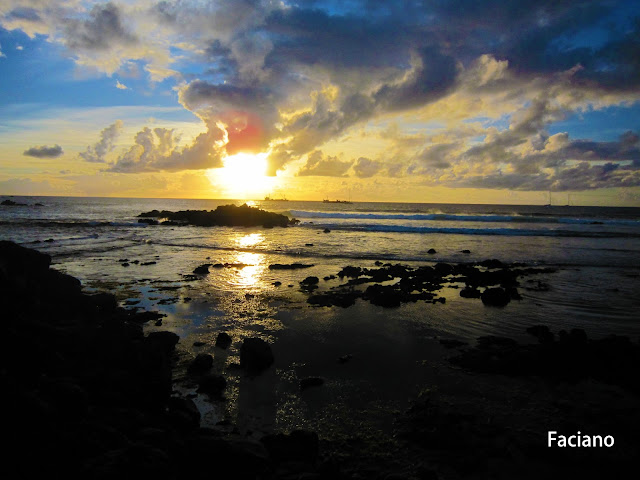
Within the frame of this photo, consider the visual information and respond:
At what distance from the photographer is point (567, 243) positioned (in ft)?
132

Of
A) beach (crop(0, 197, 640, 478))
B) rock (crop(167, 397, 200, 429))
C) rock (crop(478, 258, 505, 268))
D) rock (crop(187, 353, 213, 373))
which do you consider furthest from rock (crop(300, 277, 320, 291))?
rock (crop(478, 258, 505, 268))

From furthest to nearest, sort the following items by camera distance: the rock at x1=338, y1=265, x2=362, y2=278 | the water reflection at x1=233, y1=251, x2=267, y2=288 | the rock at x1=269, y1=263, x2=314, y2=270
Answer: the rock at x1=269, y1=263, x2=314, y2=270 < the rock at x1=338, y1=265, x2=362, y2=278 < the water reflection at x1=233, y1=251, x2=267, y2=288

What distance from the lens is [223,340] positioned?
10750 millimetres

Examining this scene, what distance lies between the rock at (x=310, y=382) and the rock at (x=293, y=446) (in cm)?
209

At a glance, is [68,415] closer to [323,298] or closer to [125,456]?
[125,456]

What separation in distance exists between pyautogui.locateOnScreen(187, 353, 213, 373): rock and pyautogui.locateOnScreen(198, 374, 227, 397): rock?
65 centimetres

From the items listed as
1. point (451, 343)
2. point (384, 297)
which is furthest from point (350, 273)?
point (451, 343)

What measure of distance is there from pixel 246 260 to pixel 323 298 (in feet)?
42.1

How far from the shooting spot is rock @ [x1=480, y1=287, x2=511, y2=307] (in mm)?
15634

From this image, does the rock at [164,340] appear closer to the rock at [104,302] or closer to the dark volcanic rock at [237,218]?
the rock at [104,302]

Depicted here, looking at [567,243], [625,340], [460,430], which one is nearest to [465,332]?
[625,340]

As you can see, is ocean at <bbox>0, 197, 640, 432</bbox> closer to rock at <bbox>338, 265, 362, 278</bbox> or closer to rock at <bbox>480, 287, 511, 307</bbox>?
rock at <bbox>480, 287, 511, 307</bbox>

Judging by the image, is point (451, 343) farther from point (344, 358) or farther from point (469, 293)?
point (469, 293)

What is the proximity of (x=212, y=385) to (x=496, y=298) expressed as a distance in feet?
41.4
